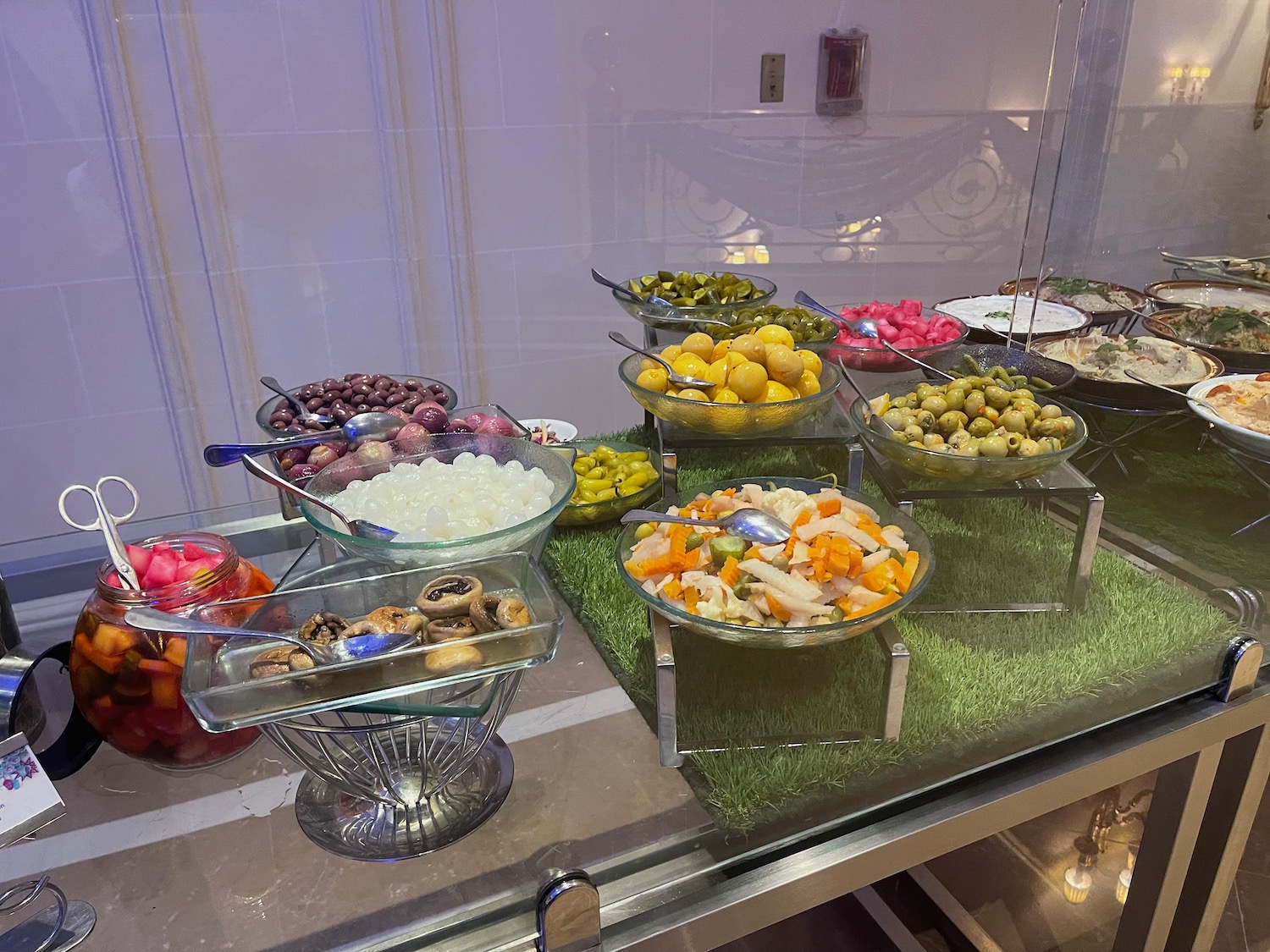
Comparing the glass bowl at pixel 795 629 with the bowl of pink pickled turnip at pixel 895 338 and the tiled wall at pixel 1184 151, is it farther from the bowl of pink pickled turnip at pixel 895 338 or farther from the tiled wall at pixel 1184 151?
the tiled wall at pixel 1184 151

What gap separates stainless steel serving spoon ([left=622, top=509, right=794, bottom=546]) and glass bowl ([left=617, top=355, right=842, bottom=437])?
0.21 m

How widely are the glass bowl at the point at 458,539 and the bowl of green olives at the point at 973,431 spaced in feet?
1.31

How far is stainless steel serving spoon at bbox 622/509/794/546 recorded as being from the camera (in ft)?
2.88

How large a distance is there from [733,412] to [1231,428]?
671 mm

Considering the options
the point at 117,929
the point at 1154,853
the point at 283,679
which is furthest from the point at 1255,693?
the point at 117,929

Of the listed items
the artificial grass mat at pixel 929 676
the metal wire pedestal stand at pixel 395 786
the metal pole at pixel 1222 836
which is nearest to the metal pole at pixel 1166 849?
the metal pole at pixel 1222 836

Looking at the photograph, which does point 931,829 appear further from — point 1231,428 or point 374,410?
point 374,410

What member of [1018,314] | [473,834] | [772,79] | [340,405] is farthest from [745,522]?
[772,79]

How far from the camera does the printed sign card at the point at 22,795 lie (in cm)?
67

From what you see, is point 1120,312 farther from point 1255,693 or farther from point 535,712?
point 535,712

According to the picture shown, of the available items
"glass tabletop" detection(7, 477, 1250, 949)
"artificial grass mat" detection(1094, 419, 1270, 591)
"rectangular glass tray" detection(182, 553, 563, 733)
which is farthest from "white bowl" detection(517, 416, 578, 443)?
"artificial grass mat" detection(1094, 419, 1270, 591)

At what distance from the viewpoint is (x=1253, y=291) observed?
4.90 feet

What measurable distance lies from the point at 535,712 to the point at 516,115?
2.04 metres

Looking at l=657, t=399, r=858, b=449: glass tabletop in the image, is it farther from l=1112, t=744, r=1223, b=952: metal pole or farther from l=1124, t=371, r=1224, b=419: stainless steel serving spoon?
l=1112, t=744, r=1223, b=952: metal pole
